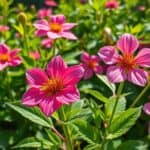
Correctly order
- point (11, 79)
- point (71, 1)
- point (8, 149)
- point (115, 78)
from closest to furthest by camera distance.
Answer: point (115, 78), point (8, 149), point (11, 79), point (71, 1)

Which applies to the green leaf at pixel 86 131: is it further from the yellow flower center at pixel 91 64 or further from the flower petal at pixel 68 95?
the yellow flower center at pixel 91 64

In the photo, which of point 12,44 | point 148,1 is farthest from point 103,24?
point 148,1

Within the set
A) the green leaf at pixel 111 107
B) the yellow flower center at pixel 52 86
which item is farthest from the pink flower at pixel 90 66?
the yellow flower center at pixel 52 86

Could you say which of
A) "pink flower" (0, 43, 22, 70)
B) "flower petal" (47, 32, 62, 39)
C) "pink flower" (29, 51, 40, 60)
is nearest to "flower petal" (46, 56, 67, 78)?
"flower petal" (47, 32, 62, 39)

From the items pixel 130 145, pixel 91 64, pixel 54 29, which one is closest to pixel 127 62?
pixel 130 145

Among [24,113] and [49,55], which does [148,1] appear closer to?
[49,55]

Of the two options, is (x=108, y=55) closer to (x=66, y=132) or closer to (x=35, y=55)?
(x=66, y=132)

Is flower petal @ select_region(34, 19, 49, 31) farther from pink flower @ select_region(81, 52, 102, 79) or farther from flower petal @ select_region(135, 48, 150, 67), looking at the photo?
flower petal @ select_region(135, 48, 150, 67)
